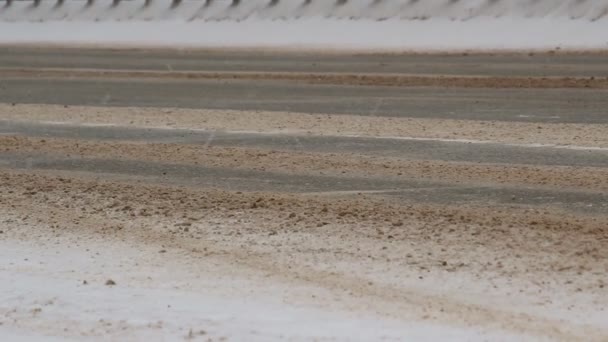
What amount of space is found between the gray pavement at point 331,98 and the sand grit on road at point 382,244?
540 centimetres

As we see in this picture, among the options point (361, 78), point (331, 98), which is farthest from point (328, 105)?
point (361, 78)

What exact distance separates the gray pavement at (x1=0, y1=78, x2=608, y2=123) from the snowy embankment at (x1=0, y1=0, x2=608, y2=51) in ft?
21.8

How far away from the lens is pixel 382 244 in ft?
27.9

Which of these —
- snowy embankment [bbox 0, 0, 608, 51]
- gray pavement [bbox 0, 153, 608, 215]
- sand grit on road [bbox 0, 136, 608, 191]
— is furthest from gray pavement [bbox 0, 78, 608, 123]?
snowy embankment [bbox 0, 0, 608, 51]

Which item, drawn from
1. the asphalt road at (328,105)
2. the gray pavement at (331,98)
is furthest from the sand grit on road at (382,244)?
the gray pavement at (331,98)

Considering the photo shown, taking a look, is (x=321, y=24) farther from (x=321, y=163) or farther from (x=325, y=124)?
(x=321, y=163)

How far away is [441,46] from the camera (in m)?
25.6

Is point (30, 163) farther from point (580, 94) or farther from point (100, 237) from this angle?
point (580, 94)

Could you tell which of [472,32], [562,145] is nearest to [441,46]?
[472,32]

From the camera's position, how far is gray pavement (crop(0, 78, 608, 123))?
15375mm

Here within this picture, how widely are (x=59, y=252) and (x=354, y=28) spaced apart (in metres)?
20.1

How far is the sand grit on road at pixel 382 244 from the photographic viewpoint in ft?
23.2

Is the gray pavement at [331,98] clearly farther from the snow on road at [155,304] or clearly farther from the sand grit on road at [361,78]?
the snow on road at [155,304]

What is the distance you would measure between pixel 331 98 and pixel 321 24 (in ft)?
37.9
